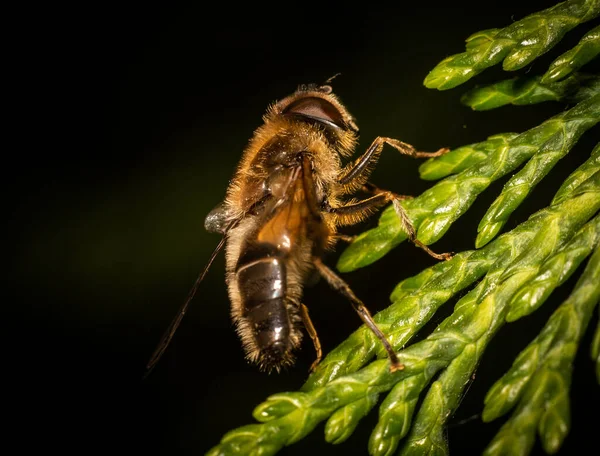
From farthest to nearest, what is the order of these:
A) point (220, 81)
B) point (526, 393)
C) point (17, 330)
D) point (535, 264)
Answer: point (220, 81), point (17, 330), point (535, 264), point (526, 393)

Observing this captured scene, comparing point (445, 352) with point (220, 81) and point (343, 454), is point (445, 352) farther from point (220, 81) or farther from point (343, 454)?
point (220, 81)

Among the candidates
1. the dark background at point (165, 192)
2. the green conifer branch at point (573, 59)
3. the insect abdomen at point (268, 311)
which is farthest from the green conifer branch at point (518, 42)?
the dark background at point (165, 192)

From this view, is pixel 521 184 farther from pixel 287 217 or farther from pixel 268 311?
pixel 268 311

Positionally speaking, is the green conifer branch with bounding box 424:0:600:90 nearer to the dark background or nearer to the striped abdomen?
the striped abdomen

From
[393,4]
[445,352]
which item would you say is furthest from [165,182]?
[445,352]

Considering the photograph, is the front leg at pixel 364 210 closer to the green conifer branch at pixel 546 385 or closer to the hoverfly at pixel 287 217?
the hoverfly at pixel 287 217

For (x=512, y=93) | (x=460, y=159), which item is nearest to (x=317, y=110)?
(x=460, y=159)

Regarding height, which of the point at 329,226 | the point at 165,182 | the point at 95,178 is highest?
the point at 95,178
